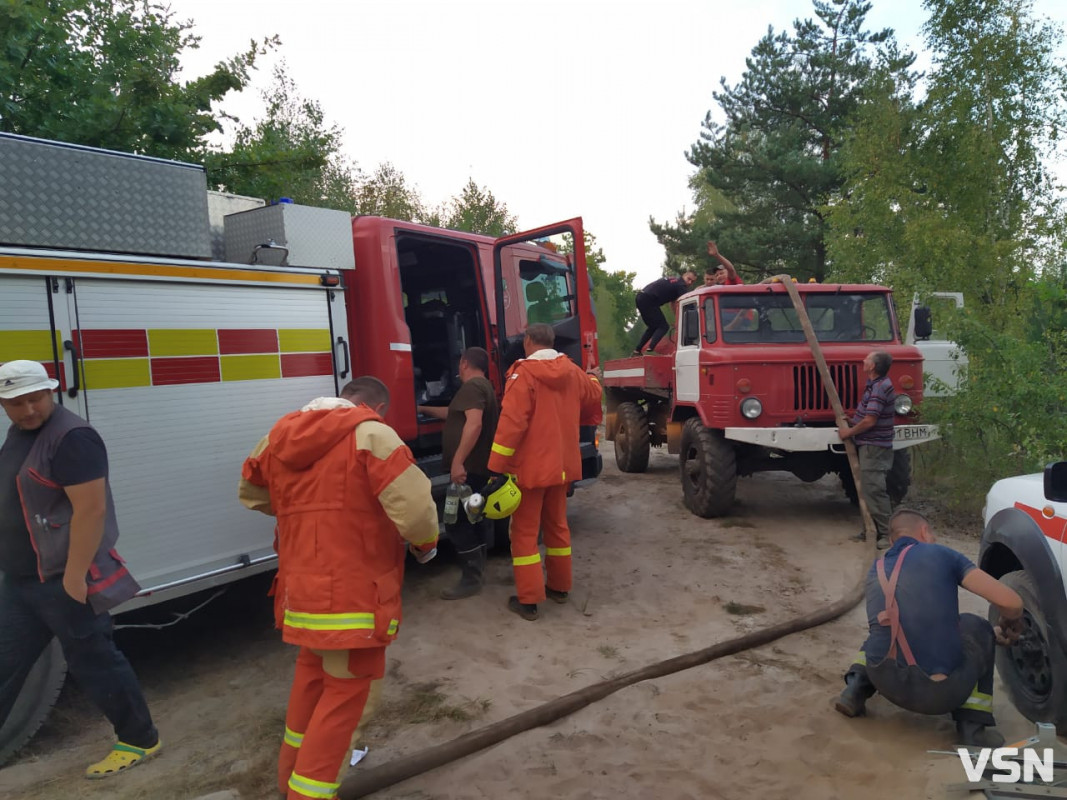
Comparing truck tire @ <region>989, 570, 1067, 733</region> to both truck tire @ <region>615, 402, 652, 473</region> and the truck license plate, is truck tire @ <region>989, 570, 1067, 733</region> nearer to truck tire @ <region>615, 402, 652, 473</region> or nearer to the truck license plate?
the truck license plate

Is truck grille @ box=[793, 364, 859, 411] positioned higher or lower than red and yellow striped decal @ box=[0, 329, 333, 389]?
lower

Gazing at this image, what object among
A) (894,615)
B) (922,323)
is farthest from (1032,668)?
(922,323)

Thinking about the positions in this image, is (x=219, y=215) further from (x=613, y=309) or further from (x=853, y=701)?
(x=613, y=309)

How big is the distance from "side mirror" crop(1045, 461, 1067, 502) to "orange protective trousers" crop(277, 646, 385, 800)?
249 centimetres

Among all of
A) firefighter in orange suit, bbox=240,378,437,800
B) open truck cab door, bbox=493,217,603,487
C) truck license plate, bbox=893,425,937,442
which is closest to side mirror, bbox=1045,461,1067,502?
firefighter in orange suit, bbox=240,378,437,800

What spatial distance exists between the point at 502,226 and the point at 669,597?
2665cm

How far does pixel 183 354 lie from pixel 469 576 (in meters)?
2.53

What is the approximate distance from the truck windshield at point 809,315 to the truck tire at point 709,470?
99cm

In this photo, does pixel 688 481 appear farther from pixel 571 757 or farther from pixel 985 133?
pixel 985 133

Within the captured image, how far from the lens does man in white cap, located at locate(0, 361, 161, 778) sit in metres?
2.99

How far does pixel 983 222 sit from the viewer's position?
14711 millimetres

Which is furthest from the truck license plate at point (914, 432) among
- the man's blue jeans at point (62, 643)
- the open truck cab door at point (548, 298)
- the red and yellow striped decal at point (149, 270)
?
the man's blue jeans at point (62, 643)

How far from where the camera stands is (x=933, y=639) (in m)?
3.15

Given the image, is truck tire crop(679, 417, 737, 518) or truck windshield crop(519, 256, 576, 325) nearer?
truck windshield crop(519, 256, 576, 325)
